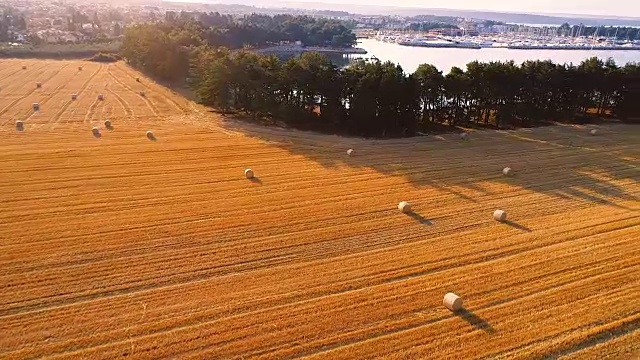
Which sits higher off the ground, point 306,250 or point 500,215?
point 500,215

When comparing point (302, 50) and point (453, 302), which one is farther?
point (302, 50)

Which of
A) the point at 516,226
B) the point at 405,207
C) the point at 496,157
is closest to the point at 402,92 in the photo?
the point at 496,157

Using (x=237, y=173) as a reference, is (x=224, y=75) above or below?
above

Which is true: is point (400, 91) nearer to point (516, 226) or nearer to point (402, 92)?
point (402, 92)

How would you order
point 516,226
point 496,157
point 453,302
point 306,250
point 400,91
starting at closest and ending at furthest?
point 453,302 < point 306,250 < point 516,226 < point 496,157 < point 400,91

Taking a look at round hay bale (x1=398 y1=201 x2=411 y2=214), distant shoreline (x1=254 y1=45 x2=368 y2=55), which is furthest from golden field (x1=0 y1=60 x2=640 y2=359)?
distant shoreline (x1=254 y1=45 x2=368 y2=55)

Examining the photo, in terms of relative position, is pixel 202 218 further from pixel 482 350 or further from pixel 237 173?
pixel 482 350

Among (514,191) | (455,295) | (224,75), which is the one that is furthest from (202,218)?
(224,75)
